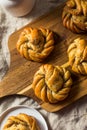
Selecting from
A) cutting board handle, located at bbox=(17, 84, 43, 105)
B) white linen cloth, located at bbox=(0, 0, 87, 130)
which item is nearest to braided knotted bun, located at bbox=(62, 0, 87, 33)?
white linen cloth, located at bbox=(0, 0, 87, 130)

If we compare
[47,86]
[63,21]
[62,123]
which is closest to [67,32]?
[63,21]

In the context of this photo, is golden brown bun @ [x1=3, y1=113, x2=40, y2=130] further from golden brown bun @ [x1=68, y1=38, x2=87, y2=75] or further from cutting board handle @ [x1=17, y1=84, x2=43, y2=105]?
golden brown bun @ [x1=68, y1=38, x2=87, y2=75]

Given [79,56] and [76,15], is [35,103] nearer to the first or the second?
[79,56]

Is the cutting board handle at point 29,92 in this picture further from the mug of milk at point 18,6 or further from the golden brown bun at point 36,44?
the mug of milk at point 18,6

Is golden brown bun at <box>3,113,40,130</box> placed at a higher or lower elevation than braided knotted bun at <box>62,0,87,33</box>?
lower

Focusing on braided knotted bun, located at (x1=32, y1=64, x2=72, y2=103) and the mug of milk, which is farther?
the mug of milk

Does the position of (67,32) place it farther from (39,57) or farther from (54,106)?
(54,106)
